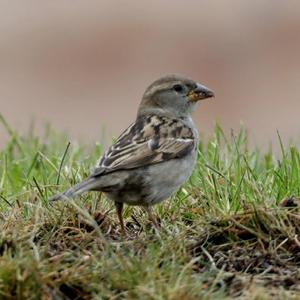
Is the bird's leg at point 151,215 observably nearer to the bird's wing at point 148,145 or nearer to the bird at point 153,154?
the bird at point 153,154

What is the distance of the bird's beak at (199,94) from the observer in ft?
27.9

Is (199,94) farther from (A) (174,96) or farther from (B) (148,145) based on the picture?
(B) (148,145)

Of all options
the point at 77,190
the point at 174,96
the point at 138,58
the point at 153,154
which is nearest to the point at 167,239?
the point at 77,190

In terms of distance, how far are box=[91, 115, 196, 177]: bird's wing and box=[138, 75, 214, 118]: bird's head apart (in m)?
0.18

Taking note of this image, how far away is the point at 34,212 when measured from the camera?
7215 millimetres

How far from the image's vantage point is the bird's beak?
852 centimetres

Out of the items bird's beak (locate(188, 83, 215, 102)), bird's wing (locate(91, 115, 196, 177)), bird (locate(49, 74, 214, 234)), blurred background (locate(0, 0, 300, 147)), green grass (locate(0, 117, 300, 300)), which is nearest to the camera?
green grass (locate(0, 117, 300, 300))

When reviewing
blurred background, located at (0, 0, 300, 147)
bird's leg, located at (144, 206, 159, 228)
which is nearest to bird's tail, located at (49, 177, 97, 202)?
bird's leg, located at (144, 206, 159, 228)

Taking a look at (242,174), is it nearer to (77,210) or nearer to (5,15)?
(77,210)

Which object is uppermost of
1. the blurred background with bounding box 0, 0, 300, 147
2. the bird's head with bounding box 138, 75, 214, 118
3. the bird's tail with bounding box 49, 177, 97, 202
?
the bird's head with bounding box 138, 75, 214, 118

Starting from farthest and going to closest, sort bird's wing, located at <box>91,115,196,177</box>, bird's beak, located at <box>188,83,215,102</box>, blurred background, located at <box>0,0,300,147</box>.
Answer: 1. blurred background, located at <box>0,0,300,147</box>
2. bird's beak, located at <box>188,83,215,102</box>
3. bird's wing, located at <box>91,115,196,177</box>

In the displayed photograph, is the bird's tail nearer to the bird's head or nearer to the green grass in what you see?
the green grass

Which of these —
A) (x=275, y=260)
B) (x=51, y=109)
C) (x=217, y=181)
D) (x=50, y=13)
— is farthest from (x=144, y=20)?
(x=275, y=260)

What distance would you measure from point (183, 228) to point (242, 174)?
0.69 meters
